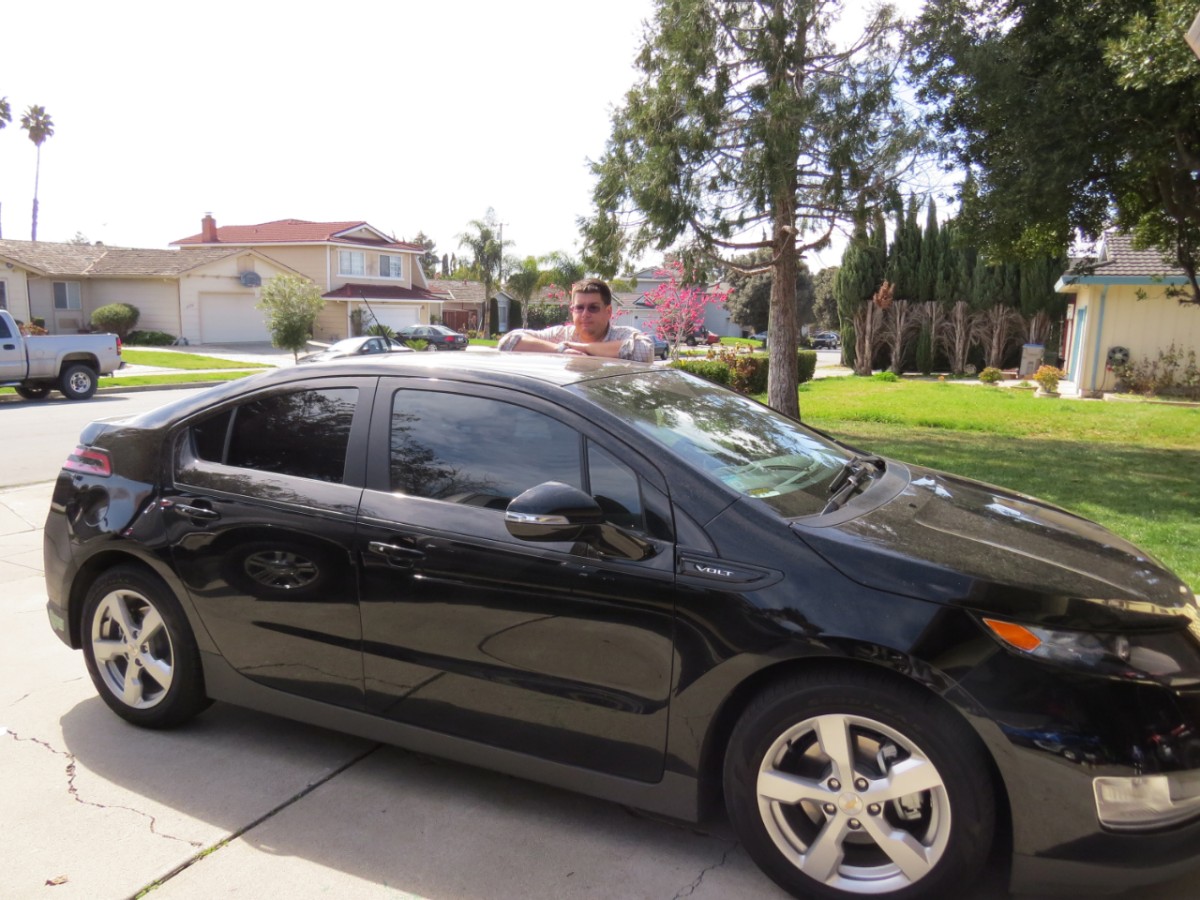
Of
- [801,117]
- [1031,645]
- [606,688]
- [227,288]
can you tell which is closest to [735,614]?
[606,688]

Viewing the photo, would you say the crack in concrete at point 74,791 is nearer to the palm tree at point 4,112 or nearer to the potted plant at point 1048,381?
the potted plant at point 1048,381

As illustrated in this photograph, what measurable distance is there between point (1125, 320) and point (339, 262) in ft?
127

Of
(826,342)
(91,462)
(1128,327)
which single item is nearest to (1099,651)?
(91,462)

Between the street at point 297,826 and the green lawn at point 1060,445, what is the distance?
4.44 meters

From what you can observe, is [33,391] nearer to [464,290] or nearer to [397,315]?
[397,315]

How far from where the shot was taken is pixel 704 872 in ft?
9.35

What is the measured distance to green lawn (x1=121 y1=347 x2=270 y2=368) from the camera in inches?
1180

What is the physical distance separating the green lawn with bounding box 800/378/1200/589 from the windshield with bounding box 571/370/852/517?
352cm

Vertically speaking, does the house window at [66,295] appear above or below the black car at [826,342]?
above

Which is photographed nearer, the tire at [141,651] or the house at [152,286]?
the tire at [141,651]

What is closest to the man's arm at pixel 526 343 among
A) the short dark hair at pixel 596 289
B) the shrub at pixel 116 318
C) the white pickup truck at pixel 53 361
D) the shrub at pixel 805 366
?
the short dark hair at pixel 596 289

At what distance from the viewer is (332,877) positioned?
2848mm

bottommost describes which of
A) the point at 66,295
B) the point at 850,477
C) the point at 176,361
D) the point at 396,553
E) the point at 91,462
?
the point at 176,361

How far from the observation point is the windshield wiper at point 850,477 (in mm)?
3105
